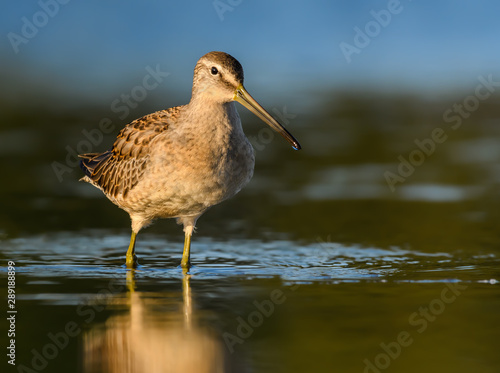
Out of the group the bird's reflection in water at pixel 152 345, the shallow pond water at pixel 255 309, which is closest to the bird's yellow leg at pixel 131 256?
the shallow pond water at pixel 255 309

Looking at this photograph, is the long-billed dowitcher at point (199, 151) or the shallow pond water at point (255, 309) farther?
the long-billed dowitcher at point (199, 151)

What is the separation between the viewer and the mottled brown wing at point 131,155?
10.8 m

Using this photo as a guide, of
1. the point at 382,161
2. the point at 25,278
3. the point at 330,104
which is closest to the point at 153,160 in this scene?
the point at 25,278

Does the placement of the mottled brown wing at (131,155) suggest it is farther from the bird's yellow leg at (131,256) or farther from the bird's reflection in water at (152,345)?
the bird's reflection in water at (152,345)

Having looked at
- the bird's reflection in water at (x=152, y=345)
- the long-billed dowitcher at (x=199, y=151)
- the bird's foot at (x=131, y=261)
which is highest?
the long-billed dowitcher at (x=199, y=151)

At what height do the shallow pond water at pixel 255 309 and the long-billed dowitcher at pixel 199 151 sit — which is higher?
the long-billed dowitcher at pixel 199 151

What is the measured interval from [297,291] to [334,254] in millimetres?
1779

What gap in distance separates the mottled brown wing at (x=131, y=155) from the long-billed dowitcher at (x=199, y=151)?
0.02 m

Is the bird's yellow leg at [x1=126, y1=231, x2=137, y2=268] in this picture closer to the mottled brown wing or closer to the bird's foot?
the bird's foot

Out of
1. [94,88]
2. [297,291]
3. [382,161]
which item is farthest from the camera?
[94,88]

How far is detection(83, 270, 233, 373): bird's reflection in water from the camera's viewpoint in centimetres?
727

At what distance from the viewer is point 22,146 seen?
58.8 ft

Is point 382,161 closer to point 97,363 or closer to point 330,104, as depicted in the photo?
point 330,104

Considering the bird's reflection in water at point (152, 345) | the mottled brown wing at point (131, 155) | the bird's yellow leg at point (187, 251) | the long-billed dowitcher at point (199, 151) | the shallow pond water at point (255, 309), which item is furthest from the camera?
the mottled brown wing at point (131, 155)
